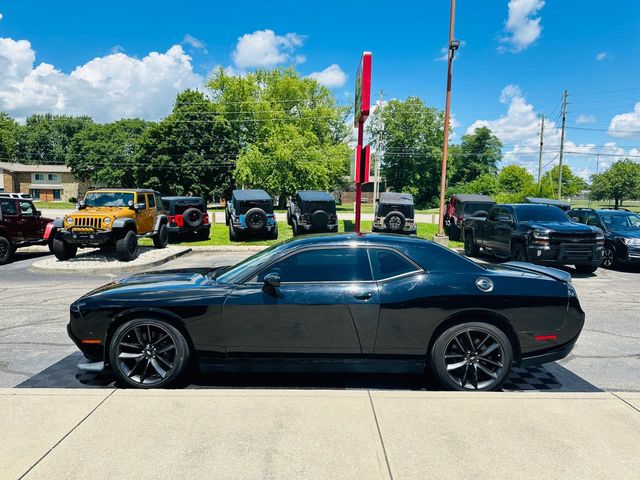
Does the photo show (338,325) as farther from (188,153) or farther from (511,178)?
(511,178)

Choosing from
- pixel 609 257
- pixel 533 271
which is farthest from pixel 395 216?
pixel 533 271

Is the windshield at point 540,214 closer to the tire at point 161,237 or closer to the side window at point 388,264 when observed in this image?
the side window at point 388,264

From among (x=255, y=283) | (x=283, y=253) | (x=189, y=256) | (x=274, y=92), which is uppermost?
(x=274, y=92)

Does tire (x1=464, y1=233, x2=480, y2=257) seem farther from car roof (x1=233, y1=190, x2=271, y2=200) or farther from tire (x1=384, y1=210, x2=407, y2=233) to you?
car roof (x1=233, y1=190, x2=271, y2=200)

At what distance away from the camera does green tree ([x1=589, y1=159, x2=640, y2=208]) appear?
3179 inches

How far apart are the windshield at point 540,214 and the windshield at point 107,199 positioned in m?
11.6

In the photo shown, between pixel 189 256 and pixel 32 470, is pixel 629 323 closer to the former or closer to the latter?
pixel 32 470

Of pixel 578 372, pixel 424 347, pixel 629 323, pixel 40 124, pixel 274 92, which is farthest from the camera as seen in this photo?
pixel 40 124

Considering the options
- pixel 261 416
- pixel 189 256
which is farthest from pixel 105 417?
pixel 189 256

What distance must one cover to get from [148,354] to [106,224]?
32.6 ft

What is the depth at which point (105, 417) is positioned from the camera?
3.41 meters

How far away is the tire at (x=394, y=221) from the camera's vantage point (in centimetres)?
2136

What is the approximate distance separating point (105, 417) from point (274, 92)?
5092cm

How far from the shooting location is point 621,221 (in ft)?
45.5
